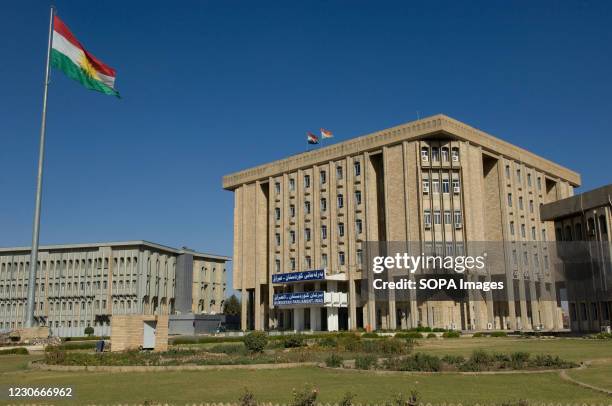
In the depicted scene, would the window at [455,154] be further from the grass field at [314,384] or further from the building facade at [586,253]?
the grass field at [314,384]

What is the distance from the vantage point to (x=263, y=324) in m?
83.6

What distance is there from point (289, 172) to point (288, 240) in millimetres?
9622

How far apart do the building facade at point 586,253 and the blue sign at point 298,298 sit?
90.5ft

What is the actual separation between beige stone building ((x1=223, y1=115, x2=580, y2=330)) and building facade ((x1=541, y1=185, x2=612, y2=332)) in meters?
10.8

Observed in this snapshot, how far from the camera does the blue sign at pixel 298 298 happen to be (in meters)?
72.6

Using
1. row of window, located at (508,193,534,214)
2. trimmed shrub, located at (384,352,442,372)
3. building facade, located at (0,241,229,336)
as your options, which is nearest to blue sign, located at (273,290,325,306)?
row of window, located at (508,193,534,214)

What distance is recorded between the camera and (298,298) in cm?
7500

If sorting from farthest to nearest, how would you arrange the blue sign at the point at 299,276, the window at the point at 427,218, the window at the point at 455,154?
the blue sign at the point at 299,276 < the window at the point at 455,154 < the window at the point at 427,218

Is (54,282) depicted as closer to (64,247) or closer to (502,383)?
(64,247)

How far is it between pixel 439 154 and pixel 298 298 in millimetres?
24882

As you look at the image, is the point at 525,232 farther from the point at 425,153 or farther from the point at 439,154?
the point at 425,153

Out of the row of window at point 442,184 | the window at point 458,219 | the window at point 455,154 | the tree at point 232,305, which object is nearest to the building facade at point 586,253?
the window at point 458,219

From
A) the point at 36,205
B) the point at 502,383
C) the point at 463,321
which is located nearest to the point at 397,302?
the point at 463,321

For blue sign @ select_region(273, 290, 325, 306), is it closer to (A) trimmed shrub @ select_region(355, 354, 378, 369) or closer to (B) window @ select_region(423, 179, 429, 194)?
(B) window @ select_region(423, 179, 429, 194)
